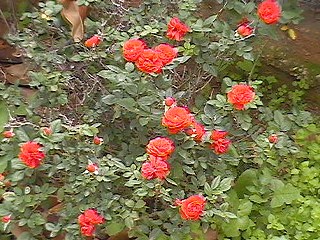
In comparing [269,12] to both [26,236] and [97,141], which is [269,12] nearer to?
[97,141]

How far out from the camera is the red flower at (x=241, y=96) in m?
2.20

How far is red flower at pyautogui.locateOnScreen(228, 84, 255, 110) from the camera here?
86.7 inches

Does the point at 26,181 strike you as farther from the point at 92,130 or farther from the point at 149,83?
the point at 149,83

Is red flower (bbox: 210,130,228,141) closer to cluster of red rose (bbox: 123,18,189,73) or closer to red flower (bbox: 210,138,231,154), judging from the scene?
red flower (bbox: 210,138,231,154)

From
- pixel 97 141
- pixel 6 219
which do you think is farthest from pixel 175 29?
pixel 6 219

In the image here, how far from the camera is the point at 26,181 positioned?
2.39 meters

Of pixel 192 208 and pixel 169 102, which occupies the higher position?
pixel 169 102

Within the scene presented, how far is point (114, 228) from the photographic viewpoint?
2338 mm

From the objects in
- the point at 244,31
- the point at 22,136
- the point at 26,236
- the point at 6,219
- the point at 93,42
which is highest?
the point at 244,31

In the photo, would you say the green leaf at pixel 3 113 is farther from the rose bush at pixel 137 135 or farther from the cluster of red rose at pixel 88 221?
the cluster of red rose at pixel 88 221

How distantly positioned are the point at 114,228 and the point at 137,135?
36 centimetres

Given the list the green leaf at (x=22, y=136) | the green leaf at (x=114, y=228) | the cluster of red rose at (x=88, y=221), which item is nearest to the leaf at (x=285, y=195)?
the green leaf at (x=114, y=228)

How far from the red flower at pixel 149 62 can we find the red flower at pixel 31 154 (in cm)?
45

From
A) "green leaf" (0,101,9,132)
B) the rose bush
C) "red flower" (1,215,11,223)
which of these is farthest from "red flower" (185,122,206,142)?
"green leaf" (0,101,9,132)
